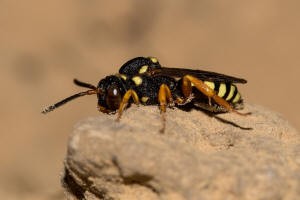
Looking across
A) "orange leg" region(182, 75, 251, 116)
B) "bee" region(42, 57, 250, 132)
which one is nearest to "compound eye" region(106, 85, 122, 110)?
"bee" region(42, 57, 250, 132)

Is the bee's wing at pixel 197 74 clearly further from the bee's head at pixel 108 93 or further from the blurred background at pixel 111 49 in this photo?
the blurred background at pixel 111 49

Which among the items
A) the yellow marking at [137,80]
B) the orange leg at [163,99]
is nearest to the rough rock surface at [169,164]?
the orange leg at [163,99]

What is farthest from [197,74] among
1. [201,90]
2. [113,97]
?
[113,97]

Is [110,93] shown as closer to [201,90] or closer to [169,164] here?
[201,90]

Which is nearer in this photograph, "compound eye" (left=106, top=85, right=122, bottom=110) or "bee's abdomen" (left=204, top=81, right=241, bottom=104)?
"compound eye" (left=106, top=85, right=122, bottom=110)

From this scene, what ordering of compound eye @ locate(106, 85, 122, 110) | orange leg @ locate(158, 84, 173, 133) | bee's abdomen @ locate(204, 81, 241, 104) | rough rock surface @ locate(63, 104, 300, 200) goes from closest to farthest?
rough rock surface @ locate(63, 104, 300, 200), orange leg @ locate(158, 84, 173, 133), compound eye @ locate(106, 85, 122, 110), bee's abdomen @ locate(204, 81, 241, 104)

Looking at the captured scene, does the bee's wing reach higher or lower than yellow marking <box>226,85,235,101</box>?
higher

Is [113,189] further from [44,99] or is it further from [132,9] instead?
[132,9]

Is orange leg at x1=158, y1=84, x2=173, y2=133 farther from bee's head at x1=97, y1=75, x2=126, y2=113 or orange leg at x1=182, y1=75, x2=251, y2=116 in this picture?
bee's head at x1=97, y1=75, x2=126, y2=113
